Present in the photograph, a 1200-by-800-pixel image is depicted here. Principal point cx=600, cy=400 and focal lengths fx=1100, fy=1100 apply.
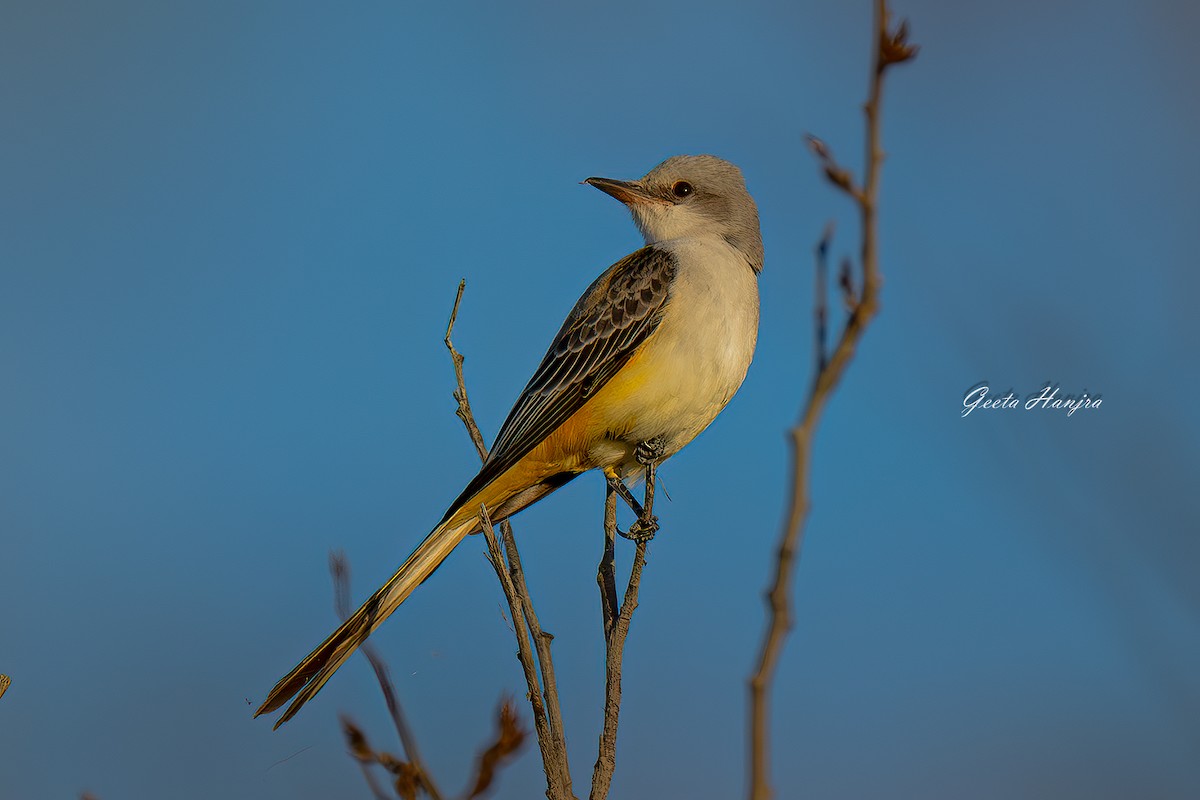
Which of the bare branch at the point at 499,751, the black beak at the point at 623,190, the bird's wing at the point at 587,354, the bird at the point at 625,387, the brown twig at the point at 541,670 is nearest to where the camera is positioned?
the bare branch at the point at 499,751

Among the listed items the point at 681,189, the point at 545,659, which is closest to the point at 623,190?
the point at 681,189

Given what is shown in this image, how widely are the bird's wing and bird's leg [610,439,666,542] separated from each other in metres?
0.36

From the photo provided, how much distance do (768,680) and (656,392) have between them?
342cm

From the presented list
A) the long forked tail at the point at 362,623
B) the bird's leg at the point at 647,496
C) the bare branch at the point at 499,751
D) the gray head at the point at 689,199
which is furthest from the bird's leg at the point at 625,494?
the bare branch at the point at 499,751

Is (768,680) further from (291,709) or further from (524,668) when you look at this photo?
(291,709)

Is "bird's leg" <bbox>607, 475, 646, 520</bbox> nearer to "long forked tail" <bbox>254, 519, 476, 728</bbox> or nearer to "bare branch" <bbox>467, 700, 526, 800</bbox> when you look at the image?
"long forked tail" <bbox>254, 519, 476, 728</bbox>

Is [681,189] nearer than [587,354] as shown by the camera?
No

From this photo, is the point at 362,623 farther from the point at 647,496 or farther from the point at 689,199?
the point at 689,199

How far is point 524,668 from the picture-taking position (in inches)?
113

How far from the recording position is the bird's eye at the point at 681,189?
19.3ft

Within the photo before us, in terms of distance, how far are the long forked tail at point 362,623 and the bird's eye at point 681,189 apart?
2187 millimetres

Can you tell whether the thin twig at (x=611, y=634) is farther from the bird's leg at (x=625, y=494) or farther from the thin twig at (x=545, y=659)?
the bird's leg at (x=625, y=494)

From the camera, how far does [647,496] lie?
431cm

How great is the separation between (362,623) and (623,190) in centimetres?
287
